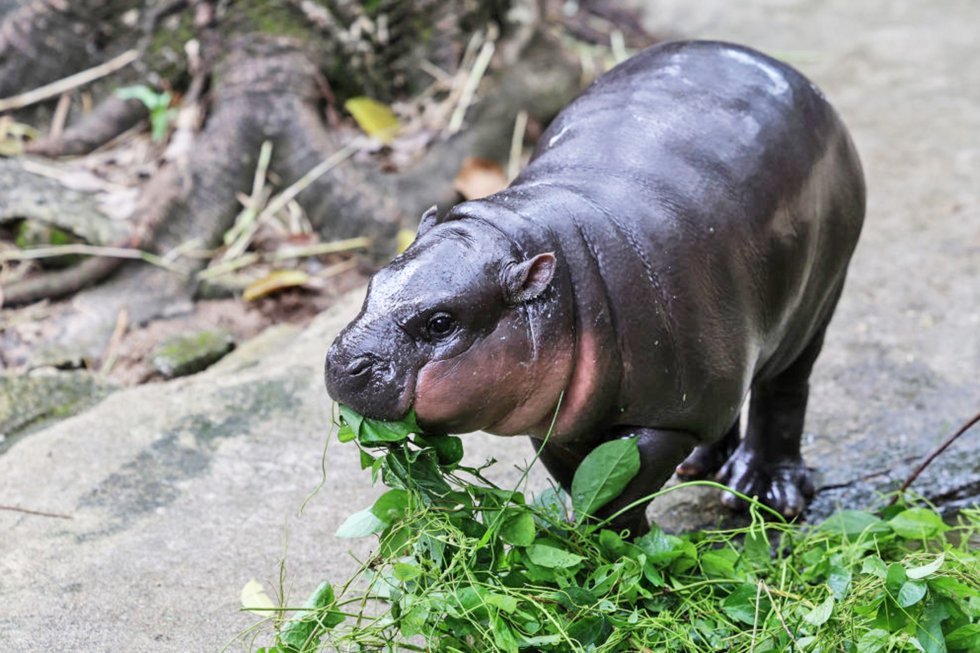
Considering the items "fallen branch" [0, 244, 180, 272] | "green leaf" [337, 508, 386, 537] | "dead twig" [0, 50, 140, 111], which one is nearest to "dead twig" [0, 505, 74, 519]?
"green leaf" [337, 508, 386, 537]

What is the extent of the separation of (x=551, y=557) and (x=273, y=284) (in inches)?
102

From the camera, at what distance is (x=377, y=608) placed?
296cm

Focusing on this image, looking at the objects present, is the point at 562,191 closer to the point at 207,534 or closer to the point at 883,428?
the point at 207,534

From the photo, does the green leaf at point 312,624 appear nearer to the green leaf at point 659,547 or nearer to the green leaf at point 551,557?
the green leaf at point 551,557

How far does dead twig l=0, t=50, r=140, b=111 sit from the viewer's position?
5727mm

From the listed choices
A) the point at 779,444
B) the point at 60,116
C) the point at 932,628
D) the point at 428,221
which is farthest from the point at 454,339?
the point at 60,116

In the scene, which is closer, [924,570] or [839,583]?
[924,570]

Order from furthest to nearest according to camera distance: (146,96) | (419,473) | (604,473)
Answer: (146,96) → (604,473) → (419,473)

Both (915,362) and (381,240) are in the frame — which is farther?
(381,240)

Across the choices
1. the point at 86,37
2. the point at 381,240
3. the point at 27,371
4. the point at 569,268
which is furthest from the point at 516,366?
the point at 86,37

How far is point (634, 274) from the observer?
259 cm

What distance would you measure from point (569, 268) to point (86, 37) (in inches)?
161

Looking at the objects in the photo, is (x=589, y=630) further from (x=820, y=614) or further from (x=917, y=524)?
(x=917, y=524)

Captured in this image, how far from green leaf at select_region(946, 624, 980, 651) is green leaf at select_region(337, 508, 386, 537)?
124cm
